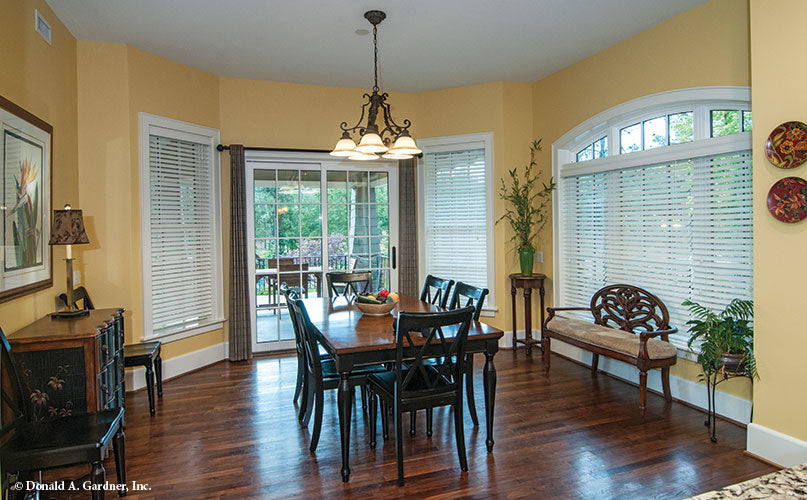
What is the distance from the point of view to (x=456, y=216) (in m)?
6.03

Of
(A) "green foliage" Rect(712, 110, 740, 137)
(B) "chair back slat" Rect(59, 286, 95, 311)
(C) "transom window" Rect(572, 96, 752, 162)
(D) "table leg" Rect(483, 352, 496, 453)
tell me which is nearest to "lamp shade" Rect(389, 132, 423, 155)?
(D) "table leg" Rect(483, 352, 496, 453)

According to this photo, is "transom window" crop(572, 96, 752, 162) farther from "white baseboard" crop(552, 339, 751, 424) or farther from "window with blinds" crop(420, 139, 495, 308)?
"white baseboard" crop(552, 339, 751, 424)

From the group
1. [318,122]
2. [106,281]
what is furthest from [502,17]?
[106,281]

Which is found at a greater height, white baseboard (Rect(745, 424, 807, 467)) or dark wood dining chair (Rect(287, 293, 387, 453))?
dark wood dining chair (Rect(287, 293, 387, 453))

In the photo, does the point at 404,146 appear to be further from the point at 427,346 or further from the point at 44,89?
the point at 44,89

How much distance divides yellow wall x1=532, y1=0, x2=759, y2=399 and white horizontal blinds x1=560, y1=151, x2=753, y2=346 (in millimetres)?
429

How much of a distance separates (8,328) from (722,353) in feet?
14.5

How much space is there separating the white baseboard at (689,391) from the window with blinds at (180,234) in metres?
4.16

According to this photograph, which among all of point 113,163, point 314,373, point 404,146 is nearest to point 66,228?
point 113,163

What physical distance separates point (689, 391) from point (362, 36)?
4138 mm

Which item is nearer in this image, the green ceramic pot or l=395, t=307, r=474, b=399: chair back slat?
l=395, t=307, r=474, b=399: chair back slat

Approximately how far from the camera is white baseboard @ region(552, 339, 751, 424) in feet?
11.4

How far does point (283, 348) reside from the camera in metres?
5.73

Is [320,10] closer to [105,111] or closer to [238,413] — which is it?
[105,111]
